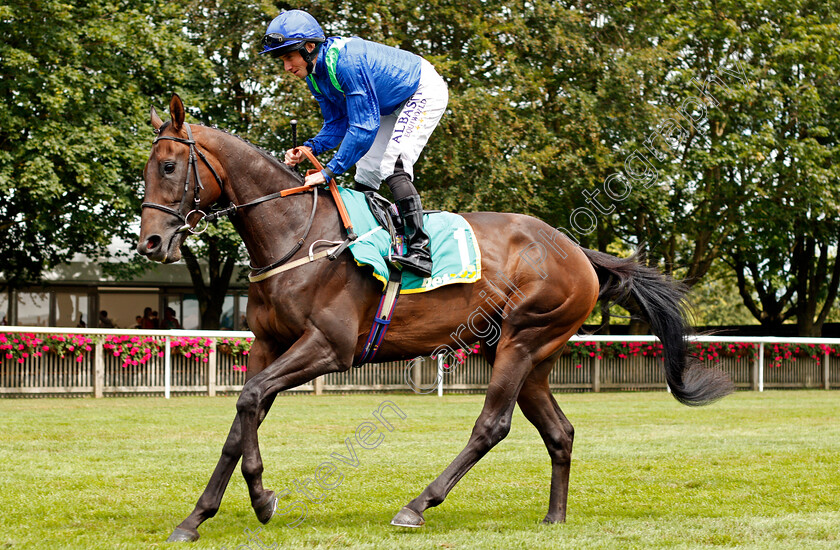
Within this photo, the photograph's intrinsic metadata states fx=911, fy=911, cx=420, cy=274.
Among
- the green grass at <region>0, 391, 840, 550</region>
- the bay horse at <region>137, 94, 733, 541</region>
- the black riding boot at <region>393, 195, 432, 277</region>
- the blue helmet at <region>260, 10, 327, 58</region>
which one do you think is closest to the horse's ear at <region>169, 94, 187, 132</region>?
the bay horse at <region>137, 94, 733, 541</region>

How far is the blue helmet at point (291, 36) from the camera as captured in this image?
473 centimetres

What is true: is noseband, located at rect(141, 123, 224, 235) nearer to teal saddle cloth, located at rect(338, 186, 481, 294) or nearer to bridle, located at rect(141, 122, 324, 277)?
bridle, located at rect(141, 122, 324, 277)

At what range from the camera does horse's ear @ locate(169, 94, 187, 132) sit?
14.5 ft

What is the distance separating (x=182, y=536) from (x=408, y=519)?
114 centimetres

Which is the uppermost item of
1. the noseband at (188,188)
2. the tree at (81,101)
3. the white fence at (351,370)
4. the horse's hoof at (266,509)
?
the tree at (81,101)

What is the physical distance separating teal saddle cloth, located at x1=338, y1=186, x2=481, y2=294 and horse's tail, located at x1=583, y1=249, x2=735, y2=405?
44.2 inches

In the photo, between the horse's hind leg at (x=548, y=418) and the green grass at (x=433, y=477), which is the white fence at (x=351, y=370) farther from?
the horse's hind leg at (x=548, y=418)

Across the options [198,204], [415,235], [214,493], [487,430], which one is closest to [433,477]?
[487,430]

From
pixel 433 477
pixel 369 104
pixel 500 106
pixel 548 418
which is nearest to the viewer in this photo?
pixel 369 104

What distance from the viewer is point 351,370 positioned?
54.4 feet

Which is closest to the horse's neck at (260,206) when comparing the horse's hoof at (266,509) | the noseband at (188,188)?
the noseband at (188,188)

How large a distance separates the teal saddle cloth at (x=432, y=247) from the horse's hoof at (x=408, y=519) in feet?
3.81

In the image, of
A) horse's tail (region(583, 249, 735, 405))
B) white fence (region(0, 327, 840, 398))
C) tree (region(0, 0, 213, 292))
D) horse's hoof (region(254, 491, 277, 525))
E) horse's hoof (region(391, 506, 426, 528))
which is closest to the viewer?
horse's hoof (region(254, 491, 277, 525))

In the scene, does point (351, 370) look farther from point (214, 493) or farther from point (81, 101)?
point (214, 493)
